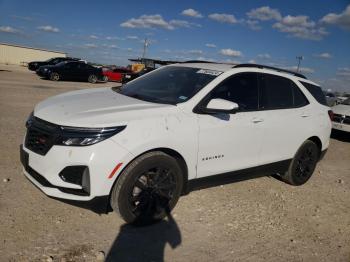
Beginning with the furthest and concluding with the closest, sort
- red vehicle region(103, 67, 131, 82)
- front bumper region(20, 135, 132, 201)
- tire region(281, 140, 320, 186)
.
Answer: red vehicle region(103, 67, 131, 82) < tire region(281, 140, 320, 186) < front bumper region(20, 135, 132, 201)

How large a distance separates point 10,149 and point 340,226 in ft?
17.0

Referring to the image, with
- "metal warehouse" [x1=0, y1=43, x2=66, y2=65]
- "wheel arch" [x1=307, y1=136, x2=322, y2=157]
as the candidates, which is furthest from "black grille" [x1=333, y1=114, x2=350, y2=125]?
"metal warehouse" [x1=0, y1=43, x2=66, y2=65]

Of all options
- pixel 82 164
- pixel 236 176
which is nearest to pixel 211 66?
pixel 236 176

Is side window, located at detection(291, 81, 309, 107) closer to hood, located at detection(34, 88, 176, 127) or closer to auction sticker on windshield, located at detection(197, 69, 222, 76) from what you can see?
auction sticker on windshield, located at detection(197, 69, 222, 76)

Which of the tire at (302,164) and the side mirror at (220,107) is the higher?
the side mirror at (220,107)

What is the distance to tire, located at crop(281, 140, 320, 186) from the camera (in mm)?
5813

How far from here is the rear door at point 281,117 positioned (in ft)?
16.7

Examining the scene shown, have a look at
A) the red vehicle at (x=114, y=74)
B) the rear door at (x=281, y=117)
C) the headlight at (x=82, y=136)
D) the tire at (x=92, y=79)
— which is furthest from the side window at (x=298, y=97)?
the red vehicle at (x=114, y=74)

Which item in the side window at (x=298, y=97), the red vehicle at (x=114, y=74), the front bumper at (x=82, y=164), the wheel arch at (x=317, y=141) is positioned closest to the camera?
the front bumper at (x=82, y=164)

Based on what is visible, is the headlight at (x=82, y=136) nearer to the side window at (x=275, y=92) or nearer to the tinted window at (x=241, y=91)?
the tinted window at (x=241, y=91)

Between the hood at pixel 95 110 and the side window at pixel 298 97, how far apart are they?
8.31 ft

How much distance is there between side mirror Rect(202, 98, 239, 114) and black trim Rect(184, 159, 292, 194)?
84 cm

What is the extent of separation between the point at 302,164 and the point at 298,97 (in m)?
1.12

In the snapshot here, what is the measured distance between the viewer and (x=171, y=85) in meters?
4.80
